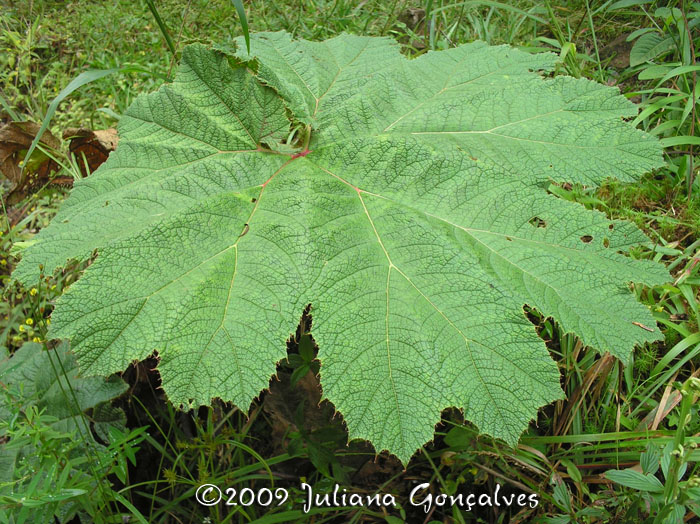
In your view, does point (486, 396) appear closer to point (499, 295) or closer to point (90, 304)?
point (499, 295)

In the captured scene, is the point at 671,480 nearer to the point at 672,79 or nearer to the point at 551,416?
the point at 551,416

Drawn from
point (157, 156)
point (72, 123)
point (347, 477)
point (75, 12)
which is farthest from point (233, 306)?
point (75, 12)

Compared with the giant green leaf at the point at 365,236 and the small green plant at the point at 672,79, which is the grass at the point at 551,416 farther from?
the giant green leaf at the point at 365,236

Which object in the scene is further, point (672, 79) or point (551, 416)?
point (672, 79)

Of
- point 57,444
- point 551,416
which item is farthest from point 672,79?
point 57,444

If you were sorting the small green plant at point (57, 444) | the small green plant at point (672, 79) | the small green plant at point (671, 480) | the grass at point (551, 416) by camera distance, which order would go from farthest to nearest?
the small green plant at point (672, 79) < the grass at point (551, 416) < the small green plant at point (57, 444) < the small green plant at point (671, 480)

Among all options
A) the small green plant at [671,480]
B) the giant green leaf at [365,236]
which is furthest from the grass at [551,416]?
the giant green leaf at [365,236]
